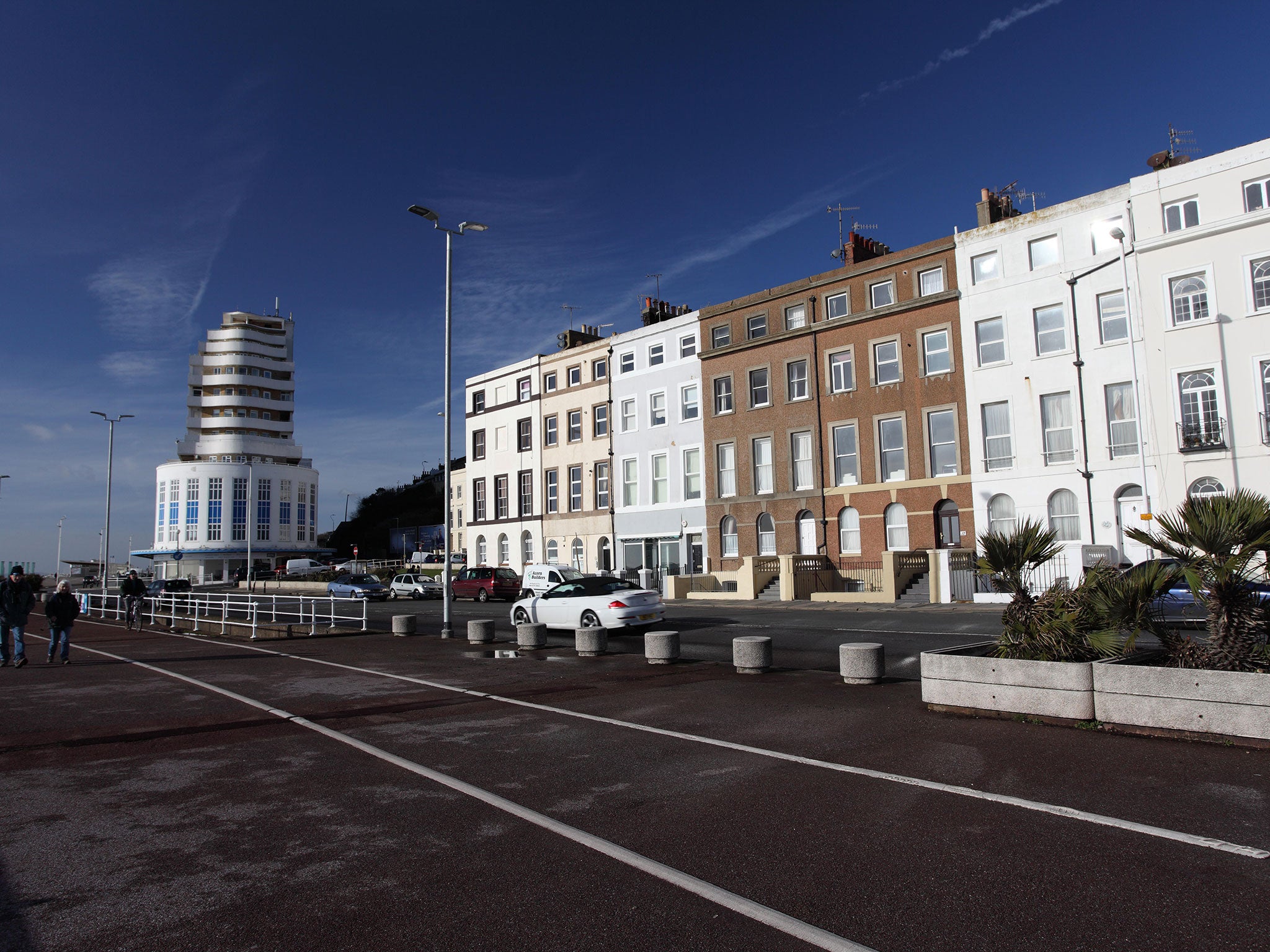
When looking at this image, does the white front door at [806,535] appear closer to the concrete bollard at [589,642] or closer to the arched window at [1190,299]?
the arched window at [1190,299]

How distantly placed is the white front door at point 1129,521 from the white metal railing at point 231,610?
74.6 feet

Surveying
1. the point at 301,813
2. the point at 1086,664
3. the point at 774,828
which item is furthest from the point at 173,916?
the point at 1086,664

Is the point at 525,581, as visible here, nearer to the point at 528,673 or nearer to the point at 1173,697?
the point at 528,673

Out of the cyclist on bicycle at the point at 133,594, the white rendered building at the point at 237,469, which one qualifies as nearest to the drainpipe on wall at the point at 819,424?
the cyclist on bicycle at the point at 133,594

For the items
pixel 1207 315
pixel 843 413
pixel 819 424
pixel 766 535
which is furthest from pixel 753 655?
pixel 766 535

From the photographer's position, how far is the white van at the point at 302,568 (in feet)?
255

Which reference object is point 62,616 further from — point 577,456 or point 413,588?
point 577,456

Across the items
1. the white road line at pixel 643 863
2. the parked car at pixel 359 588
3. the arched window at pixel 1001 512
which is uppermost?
the arched window at pixel 1001 512

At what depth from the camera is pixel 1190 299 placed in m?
25.9

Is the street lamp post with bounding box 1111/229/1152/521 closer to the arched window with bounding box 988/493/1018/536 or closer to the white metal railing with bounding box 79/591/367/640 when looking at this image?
the arched window with bounding box 988/493/1018/536

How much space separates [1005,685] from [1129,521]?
21.7 meters

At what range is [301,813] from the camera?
6191mm

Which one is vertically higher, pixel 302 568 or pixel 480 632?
pixel 302 568

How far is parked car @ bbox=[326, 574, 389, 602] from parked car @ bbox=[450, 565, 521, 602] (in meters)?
6.76
